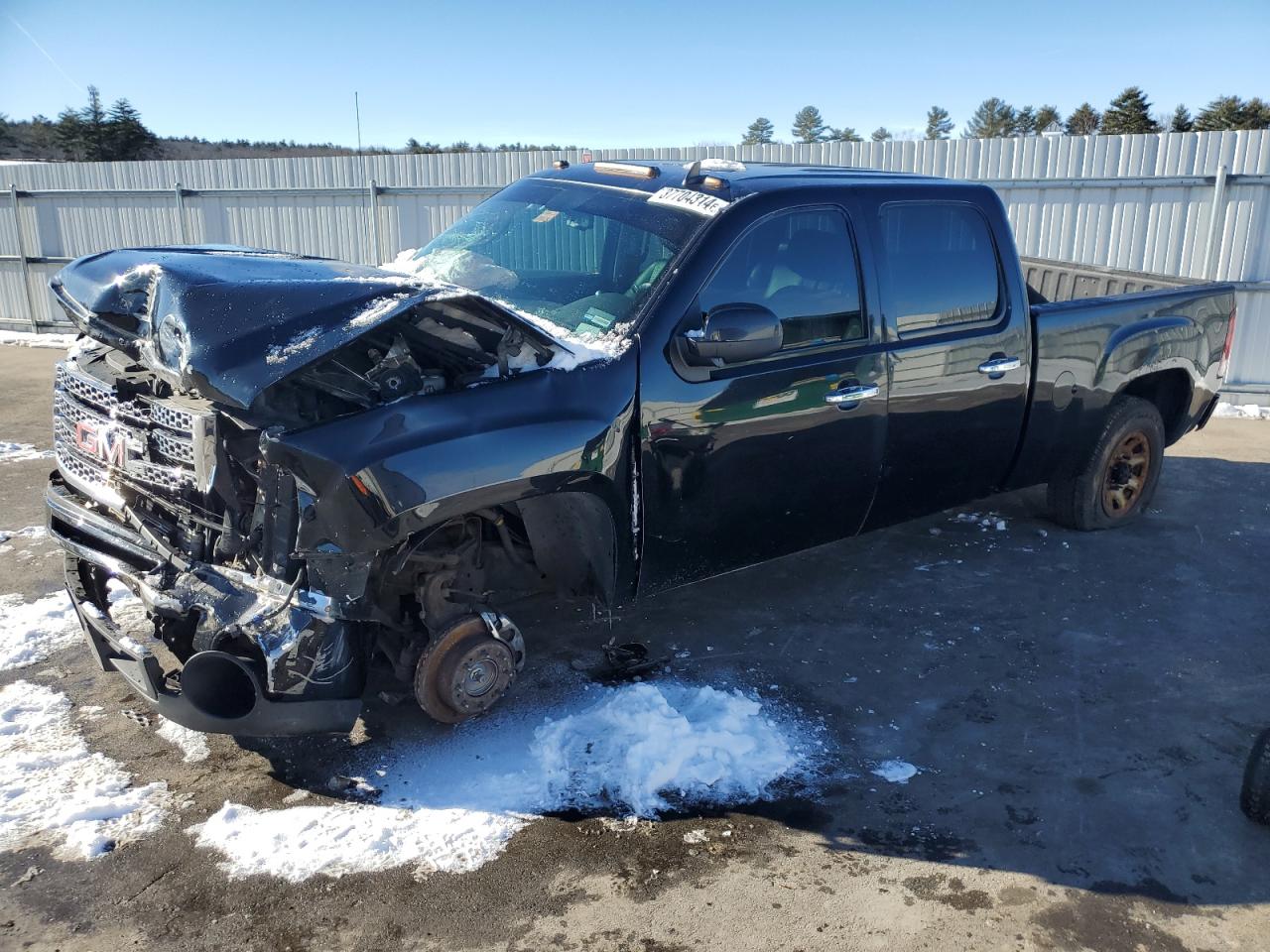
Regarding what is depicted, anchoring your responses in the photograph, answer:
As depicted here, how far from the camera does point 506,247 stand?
14.5 feet

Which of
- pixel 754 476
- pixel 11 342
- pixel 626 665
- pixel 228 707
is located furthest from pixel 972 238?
pixel 11 342

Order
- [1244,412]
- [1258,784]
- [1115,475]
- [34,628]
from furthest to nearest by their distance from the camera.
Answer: [1244,412] < [1115,475] < [34,628] < [1258,784]

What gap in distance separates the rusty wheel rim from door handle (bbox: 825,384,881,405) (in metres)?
2.37

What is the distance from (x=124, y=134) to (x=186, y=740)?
7231cm

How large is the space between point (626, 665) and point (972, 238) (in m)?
2.67

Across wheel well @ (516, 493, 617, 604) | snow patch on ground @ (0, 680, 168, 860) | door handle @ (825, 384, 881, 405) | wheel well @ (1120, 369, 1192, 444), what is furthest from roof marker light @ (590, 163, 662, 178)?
wheel well @ (1120, 369, 1192, 444)

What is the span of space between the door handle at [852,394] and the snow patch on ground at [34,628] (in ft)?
A: 11.4

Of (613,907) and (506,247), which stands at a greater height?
(506,247)

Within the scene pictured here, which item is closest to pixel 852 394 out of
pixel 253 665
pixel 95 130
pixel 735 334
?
pixel 735 334

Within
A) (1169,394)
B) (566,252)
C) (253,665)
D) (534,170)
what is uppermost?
(534,170)

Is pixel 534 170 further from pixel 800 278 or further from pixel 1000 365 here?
pixel 800 278

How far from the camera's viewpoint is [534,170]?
12.8 meters

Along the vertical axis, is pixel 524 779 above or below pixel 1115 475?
below

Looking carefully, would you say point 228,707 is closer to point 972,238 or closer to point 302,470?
point 302,470
